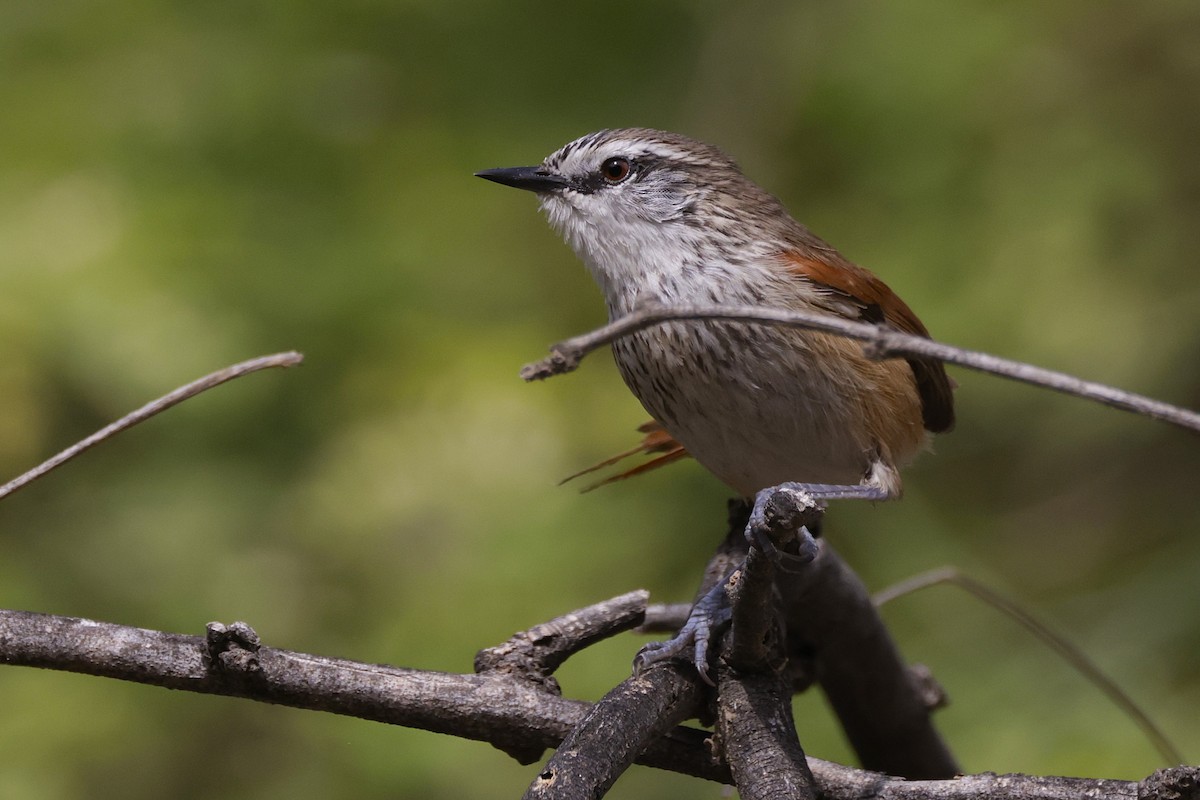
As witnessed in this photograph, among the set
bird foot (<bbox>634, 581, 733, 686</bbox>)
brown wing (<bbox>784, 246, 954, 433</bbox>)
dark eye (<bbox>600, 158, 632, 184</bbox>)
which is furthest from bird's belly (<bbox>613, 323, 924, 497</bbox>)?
dark eye (<bbox>600, 158, 632, 184</bbox>)

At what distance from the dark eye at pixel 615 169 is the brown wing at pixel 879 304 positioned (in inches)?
21.2

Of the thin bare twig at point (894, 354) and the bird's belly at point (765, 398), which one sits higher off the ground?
the bird's belly at point (765, 398)

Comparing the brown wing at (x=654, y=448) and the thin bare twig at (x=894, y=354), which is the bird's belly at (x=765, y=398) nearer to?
the brown wing at (x=654, y=448)

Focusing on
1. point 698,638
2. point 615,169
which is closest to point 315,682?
point 698,638

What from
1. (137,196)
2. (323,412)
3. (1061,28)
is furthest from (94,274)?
A: (1061,28)

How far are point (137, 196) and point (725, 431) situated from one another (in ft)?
6.79

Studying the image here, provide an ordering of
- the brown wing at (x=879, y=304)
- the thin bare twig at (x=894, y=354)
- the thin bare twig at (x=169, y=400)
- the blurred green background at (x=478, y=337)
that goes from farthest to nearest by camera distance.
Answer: the blurred green background at (x=478, y=337), the brown wing at (x=879, y=304), the thin bare twig at (x=169, y=400), the thin bare twig at (x=894, y=354)

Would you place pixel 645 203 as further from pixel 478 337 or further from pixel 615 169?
pixel 478 337

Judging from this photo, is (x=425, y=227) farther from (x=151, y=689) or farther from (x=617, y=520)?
(x=151, y=689)

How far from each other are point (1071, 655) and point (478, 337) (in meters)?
1.95

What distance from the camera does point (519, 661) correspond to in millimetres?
2355

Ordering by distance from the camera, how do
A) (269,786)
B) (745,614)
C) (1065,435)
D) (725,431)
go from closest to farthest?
(745,614), (725,431), (269,786), (1065,435)

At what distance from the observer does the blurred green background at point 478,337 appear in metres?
3.60

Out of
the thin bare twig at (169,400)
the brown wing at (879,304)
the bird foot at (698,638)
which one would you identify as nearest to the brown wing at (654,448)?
the brown wing at (879,304)
